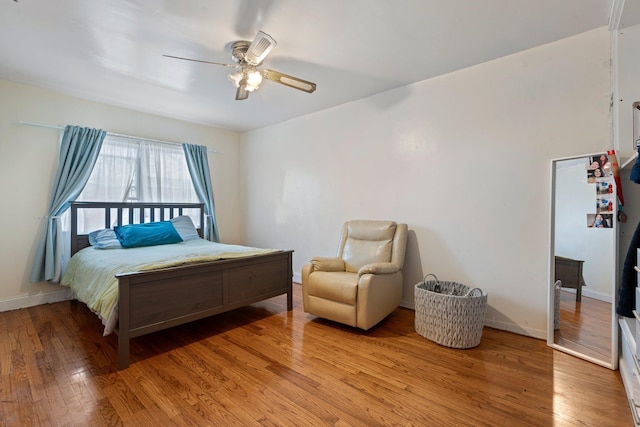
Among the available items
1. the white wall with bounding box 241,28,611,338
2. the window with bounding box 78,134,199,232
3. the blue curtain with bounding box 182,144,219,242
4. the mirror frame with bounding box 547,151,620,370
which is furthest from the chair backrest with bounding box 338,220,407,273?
the window with bounding box 78,134,199,232

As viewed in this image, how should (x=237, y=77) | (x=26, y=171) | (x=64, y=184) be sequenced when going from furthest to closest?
(x=64, y=184), (x=26, y=171), (x=237, y=77)

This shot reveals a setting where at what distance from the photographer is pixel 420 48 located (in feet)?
7.96

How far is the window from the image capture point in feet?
12.0

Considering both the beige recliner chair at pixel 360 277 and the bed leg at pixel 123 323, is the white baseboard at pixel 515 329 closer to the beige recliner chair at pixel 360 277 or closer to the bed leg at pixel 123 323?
the beige recliner chair at pixel 360 277

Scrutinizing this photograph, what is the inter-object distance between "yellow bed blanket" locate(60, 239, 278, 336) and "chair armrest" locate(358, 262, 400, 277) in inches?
41.9

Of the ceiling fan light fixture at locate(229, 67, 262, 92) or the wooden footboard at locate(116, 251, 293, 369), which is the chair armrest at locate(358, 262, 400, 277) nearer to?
the wooden footboard at locate(116, 251, 293, 369)

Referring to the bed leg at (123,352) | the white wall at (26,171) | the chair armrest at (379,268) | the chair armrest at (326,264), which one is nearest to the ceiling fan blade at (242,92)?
the chair armrest at (326,264)

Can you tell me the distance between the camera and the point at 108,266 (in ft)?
8.00

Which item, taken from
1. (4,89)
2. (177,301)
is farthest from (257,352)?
(4,89)

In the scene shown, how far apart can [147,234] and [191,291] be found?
63.7 inches

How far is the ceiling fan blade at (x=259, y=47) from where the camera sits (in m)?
1.93

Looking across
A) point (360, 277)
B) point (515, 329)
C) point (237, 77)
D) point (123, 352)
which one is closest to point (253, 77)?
point (237, 77)

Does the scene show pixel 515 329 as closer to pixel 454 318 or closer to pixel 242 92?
pixel 454 318

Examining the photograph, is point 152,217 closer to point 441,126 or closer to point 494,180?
point 441,126
